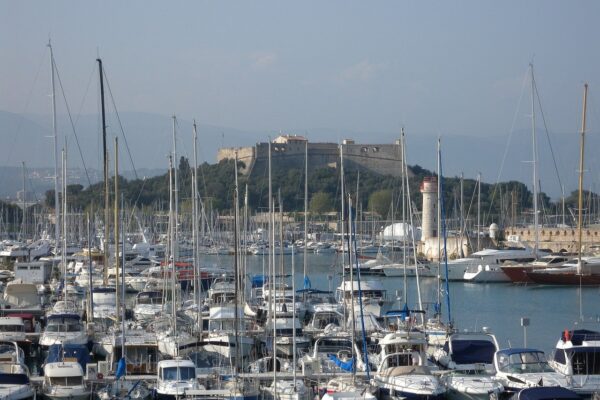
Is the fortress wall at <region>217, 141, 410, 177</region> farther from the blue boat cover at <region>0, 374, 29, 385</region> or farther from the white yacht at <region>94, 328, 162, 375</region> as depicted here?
the blue boat cover at <region>0, 374, 29, 385</region>

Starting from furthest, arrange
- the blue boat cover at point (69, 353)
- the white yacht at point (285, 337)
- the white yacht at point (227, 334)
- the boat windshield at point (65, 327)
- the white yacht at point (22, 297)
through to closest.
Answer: the white yacht at point (22, 297)
the boat windshield at point (65, 327)
the white yacht at point (285, 337)
the white yacht at point (227, 334)
the blue boat cover at point (69, 353)

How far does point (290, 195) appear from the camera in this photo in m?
115

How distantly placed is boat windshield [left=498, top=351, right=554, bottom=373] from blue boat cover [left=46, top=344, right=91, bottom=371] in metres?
8.41

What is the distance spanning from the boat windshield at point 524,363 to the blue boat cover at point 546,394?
8.16ft

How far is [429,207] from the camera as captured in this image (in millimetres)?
72438

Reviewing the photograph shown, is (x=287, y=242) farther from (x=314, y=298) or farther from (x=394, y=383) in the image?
(x=394, y=383)

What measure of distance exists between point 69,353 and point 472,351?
26.6 ft

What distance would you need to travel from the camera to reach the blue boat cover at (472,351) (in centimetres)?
2333

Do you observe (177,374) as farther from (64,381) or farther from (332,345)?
(332,345)

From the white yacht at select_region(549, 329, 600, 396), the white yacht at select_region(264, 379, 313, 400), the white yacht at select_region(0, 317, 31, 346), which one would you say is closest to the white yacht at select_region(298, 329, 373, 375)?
the white yacht at select_region(264, 379, 313, 400)

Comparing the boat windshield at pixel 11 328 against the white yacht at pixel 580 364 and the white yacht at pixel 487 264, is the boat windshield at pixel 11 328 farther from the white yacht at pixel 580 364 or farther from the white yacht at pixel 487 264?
the white yacht at pixel 487 264

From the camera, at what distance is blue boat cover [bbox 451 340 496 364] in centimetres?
2333

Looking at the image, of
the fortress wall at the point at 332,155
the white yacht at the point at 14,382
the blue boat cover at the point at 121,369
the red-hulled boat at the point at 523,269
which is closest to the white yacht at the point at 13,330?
the white yacht at the point at 14,382

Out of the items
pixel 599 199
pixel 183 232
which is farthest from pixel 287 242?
pixel 599 199
